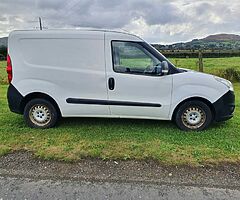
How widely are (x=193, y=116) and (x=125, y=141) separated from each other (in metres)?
1.50

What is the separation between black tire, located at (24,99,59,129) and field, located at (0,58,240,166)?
6.8 inches

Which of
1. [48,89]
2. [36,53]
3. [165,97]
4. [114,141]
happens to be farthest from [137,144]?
[36,53]

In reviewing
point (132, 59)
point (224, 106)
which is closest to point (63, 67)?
point (132, 59)

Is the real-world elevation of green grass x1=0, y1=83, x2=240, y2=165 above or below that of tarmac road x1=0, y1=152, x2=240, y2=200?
above

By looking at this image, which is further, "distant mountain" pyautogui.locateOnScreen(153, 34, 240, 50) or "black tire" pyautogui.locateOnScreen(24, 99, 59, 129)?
"distant mountain" pyautogui.locateOnScreen(153, 34, 240, 50)

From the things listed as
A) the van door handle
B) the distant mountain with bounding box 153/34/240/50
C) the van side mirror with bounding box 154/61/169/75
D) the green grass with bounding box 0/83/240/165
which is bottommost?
the green grass with bounding box 0/83/240/165

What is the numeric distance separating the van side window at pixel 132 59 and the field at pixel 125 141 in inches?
46.8

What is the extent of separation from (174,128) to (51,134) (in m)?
2.42

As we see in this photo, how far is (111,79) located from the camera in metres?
5.02

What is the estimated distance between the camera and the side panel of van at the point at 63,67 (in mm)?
5035

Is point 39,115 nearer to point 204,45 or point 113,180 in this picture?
point 113,180

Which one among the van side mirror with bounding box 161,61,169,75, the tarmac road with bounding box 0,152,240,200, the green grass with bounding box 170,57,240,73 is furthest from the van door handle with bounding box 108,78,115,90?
the green grass with bounding box 170,57,240,73

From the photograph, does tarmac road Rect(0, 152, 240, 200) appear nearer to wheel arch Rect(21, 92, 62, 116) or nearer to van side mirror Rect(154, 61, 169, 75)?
wheel arch Rect(21, 92, 62, 116)

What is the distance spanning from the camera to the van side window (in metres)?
5.04
